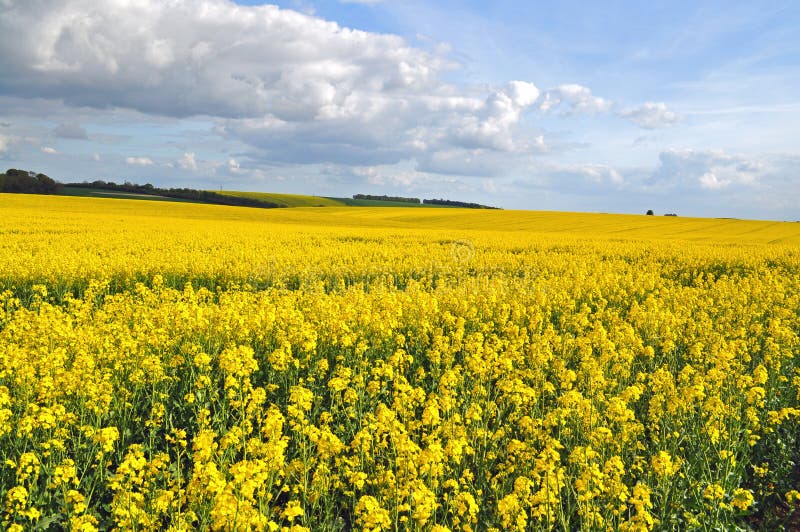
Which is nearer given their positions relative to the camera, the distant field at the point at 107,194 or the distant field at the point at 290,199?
the distant field at the point at 107,194

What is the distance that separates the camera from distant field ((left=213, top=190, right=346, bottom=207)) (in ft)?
306

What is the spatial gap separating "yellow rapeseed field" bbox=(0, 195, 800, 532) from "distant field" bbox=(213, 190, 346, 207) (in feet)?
256

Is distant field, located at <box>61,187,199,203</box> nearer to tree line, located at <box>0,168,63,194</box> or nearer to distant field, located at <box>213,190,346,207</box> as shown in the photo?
tree line, located at <box>0,168,63,194</box>

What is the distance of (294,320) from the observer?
8617 millimetres

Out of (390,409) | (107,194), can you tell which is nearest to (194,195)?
(107,194)

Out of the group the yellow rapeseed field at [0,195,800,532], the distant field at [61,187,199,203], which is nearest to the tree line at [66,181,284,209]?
the distant field at [61,187,199,203]

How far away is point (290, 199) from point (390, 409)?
93.6 m

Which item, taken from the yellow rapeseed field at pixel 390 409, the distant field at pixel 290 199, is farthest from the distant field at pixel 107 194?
the yellow rapeseed field at pixel 390 409

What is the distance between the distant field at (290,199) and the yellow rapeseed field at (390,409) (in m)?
77.9

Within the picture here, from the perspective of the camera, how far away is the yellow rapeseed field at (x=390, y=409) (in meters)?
4.20

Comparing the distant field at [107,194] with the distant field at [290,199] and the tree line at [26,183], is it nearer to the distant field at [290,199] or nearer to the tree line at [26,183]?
the tree line at [26,183]

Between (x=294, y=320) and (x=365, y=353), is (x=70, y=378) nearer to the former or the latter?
(x=294, y=320)

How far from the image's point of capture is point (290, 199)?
96.7 m

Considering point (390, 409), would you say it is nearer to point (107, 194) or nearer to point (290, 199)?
point (107, 194)
